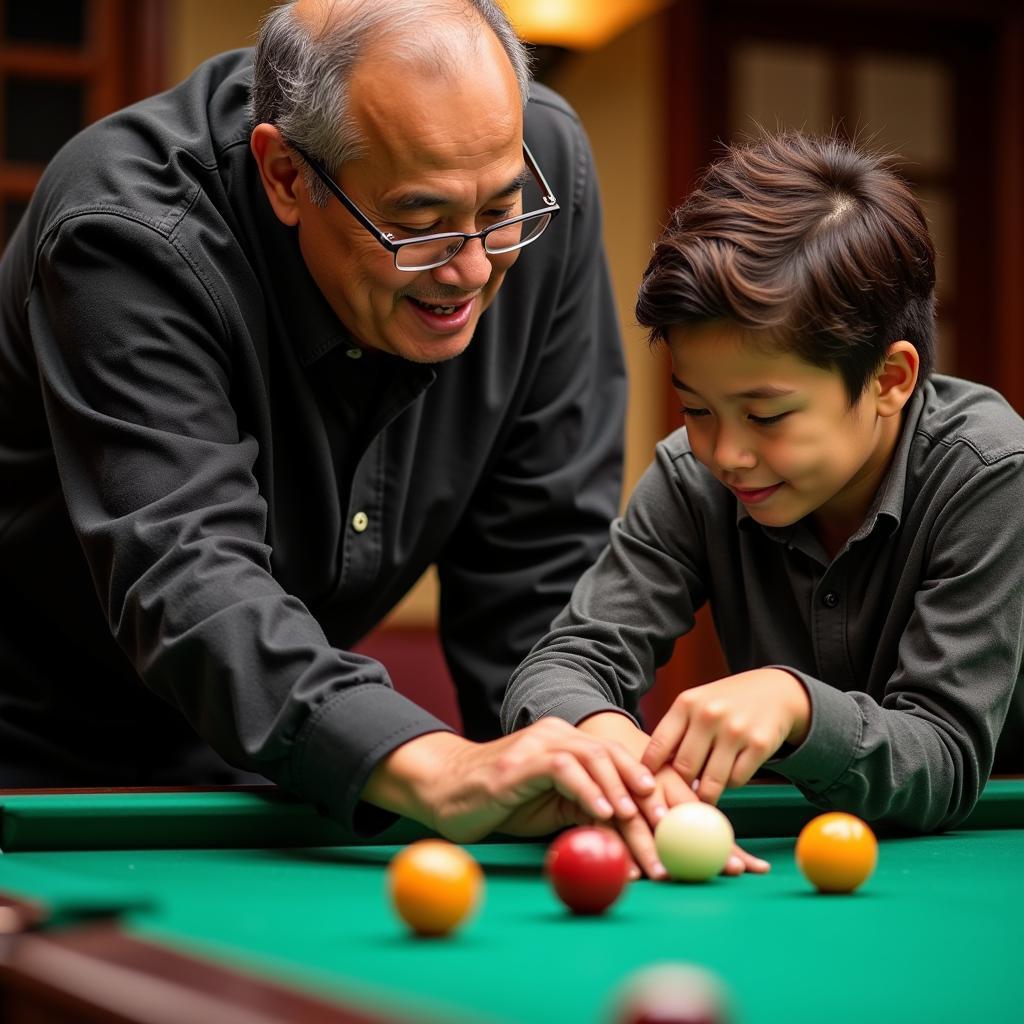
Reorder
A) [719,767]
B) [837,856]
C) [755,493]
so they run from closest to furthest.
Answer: [837,856] → [719,767] → [755,493]

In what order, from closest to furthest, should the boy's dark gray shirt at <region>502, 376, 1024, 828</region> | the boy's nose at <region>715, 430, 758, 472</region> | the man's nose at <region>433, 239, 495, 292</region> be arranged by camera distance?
1. the boy's dark gray shirt at <region>502, 376, 1024, 828</region>
2. the boy's nose at <region>715, 430, 758, 472</region>
3. the man's nose at <region>433, 239, 495, 292</region>

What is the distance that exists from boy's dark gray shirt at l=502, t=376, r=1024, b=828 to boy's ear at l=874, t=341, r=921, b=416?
30 mm

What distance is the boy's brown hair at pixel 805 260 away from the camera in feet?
5.60

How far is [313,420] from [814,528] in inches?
24.8

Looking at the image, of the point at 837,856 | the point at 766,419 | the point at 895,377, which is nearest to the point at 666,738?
the point at 837,856

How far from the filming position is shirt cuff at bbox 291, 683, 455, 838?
146 cm

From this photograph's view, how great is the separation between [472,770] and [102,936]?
1.48 feet

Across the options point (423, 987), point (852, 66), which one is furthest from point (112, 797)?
point (852, 66)

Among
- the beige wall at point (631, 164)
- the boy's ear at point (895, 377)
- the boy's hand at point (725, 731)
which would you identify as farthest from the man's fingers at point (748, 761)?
the beige wall at point (631, 164)

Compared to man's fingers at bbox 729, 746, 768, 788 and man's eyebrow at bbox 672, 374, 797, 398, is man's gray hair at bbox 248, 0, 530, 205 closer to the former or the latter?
man's eyebrow at bbox 672, 374, 797, 398

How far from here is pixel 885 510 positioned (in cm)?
175

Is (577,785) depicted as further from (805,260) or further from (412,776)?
(805,260)

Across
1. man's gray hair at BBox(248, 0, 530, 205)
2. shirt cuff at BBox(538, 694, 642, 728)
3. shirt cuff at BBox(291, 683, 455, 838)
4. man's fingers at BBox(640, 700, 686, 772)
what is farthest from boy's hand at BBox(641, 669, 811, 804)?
man's gray hair at BBox(248, 0, 530, 205)

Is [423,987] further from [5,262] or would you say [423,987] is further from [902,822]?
[5,262]
